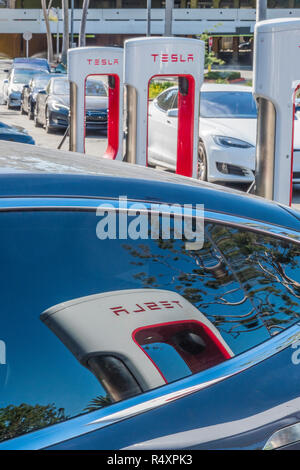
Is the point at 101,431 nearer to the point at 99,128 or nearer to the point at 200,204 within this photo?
the point at 200,204

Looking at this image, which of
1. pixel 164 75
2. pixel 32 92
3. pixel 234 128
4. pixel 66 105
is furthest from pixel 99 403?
Result: pixel 32 92

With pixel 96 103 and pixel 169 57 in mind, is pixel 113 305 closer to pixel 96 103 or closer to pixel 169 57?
pixel 169 57

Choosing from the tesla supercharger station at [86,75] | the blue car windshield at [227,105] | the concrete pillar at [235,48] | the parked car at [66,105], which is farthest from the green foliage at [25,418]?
the concrete pillar at [235,48]

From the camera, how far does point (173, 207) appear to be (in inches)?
84.8

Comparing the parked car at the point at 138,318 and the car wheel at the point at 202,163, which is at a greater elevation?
the parked car at the point at 138,318

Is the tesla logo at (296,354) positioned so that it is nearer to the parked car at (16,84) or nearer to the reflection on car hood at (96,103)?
the reflection on car hood at (96,103)

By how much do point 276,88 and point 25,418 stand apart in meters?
4.49

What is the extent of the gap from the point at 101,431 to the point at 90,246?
459mm

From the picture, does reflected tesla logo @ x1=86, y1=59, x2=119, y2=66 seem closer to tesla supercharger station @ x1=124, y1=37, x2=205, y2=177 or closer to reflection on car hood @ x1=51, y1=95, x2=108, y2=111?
tesla supercharger station @ x1=124, y1=37, x2=205, y2=177

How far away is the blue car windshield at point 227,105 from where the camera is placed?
1199 centimetres

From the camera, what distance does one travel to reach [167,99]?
12.9m

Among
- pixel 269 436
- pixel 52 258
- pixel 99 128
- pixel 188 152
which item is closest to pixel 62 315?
pixel 52 258

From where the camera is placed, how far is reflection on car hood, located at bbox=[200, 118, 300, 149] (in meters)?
10.8

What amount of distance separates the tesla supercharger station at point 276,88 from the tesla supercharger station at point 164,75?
78.8 inches
